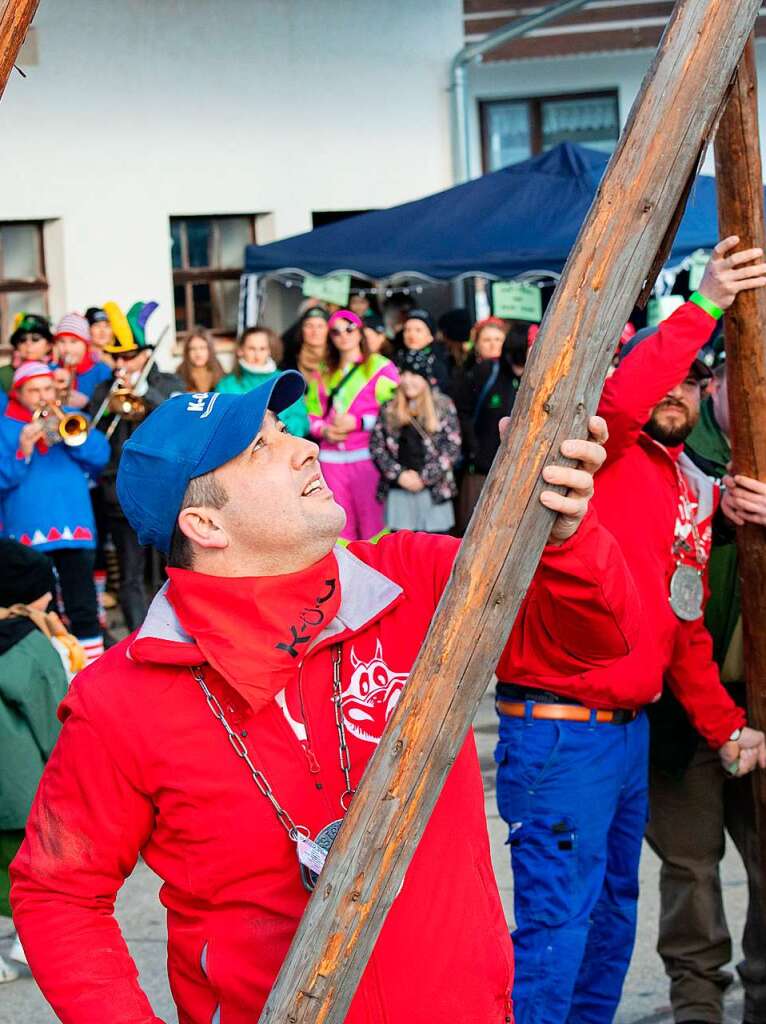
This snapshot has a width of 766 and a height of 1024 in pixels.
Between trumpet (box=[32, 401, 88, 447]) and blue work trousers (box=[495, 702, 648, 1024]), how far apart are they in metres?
4.95

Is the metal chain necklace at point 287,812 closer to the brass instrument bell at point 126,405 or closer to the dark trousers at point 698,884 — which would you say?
the dark trousers at point 698,884

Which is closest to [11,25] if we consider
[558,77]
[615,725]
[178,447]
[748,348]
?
[178,447]

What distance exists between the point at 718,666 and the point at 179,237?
34.9 feet

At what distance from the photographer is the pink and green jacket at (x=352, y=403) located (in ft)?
33.9

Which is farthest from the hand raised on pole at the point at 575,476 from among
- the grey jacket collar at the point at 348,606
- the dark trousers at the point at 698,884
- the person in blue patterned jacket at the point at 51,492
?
the person in blue patterned jacket at the point at 51,492

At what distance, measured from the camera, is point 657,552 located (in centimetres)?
397

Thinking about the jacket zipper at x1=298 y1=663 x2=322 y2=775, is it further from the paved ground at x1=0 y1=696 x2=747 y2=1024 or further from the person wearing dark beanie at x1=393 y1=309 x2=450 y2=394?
the person wearing dark beanie at x1=393 y1=309 x2=450 y2=394

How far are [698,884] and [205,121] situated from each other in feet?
36.0

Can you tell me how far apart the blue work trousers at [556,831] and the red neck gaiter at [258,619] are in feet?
5.10

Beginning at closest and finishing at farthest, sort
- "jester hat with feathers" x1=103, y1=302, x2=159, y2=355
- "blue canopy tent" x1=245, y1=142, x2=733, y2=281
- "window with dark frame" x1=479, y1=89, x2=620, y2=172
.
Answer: "jester hat with feathers" x1=103, y1=302, x2=159, y2=355
"blue canopy tent" x1=245, y1=142, x2=733, y2=281
"window with dark frame" x1=479, y1=89, x2=620, y2=172

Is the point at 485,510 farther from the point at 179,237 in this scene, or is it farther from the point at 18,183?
the point at 179,237

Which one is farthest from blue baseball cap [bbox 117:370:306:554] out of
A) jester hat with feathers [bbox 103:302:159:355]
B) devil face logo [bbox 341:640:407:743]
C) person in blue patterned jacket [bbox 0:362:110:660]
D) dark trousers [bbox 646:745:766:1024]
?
jester hat with feathers [bbox 103:302:159:355]

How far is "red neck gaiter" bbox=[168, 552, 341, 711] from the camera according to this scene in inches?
91.7

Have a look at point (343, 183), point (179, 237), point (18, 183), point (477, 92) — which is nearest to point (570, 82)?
point (477, 92)
